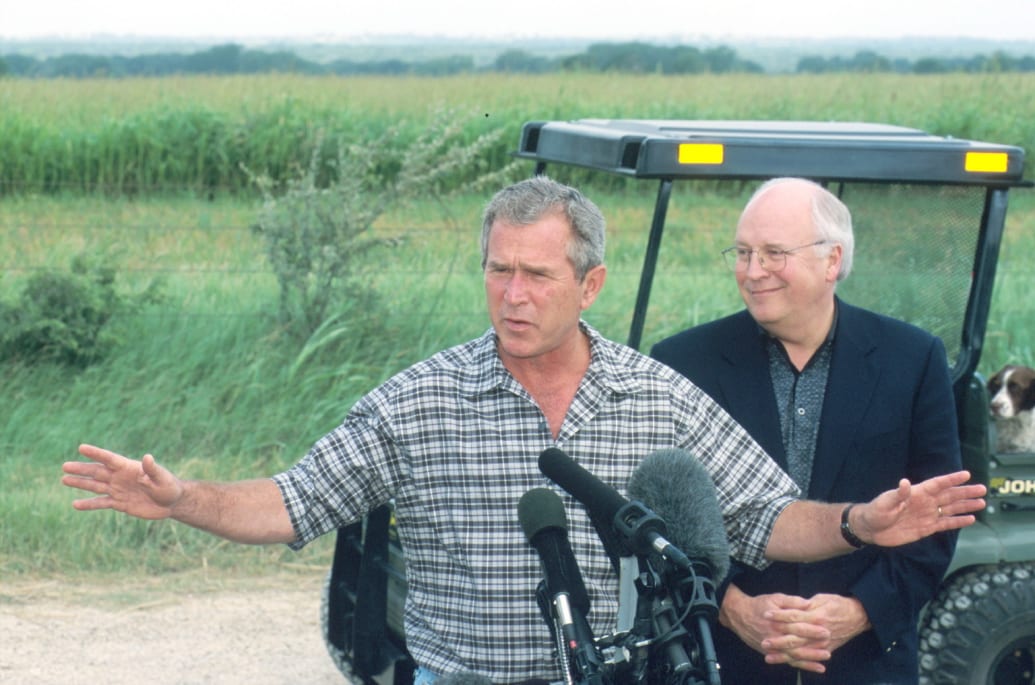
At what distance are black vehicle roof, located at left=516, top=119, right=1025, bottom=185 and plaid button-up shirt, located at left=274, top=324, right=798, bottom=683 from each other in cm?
139

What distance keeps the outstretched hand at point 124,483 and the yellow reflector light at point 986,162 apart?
2.69 m

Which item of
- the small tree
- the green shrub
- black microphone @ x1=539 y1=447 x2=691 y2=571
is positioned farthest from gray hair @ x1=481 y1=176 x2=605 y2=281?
the green shrub

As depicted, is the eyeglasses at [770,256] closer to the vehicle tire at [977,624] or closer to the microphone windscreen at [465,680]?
the vehicle tire at [977,624]

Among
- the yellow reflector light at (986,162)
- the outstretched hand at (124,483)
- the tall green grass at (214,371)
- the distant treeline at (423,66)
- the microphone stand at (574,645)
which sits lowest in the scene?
the tall green grass at (214,371)

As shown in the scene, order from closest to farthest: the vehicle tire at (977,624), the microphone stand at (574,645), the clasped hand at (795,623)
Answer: the microphone stand at (574,645) → the clasped hand at (795,623) → the vehicle tire at (977,624)

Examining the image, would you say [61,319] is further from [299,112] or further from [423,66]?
[423,66]

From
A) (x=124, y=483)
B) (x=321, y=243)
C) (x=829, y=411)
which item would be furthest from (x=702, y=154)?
(x=321, y=243)

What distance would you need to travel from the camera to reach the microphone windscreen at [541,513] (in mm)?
1838

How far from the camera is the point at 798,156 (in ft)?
14.6

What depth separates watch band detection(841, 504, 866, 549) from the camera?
297 centimetres

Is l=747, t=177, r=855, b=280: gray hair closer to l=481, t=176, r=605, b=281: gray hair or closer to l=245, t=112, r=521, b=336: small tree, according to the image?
l=481, t=176, r=605, b=281: gray hair

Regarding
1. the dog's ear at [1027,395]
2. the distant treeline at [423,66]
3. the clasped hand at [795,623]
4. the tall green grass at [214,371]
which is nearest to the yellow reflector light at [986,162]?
the dog's ear at [1027,395]

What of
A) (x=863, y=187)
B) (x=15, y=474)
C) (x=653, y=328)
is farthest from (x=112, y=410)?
(x=863, y=187)

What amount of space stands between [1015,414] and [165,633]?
297 centimetres
